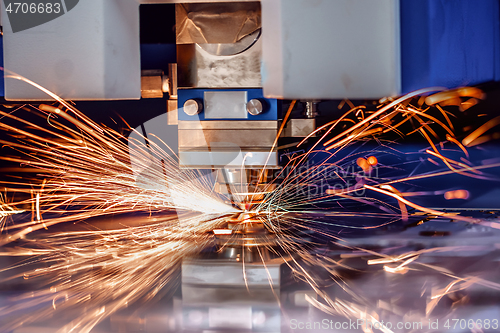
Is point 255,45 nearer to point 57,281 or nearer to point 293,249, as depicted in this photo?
point 293,249

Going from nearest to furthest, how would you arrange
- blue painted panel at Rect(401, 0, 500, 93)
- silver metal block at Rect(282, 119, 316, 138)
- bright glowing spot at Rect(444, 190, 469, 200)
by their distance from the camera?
1. blue painted panel at Rect(401, 0, 500, 93)
2. silver metal block at Rect(282, 119, 316, 138)
3. bright glowing spot at Rect(444, 190, 469, 200)

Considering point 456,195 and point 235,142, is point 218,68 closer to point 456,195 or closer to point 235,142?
point 235,142

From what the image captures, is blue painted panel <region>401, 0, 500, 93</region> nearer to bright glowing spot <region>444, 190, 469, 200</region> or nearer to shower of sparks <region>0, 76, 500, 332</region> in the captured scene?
shower of sparks <region>0, 76, 500, 332</region>

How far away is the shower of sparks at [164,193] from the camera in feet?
3.13

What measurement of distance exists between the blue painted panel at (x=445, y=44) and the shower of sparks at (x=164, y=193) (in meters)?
0.19

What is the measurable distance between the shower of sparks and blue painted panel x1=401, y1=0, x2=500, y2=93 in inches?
7.6

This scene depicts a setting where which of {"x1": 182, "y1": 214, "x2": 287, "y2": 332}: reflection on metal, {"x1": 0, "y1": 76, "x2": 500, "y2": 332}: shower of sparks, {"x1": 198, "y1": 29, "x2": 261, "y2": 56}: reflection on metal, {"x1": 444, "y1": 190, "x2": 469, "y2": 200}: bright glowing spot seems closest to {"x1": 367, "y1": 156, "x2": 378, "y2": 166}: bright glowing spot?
{"x1": 0, "y1": 76, "x2": 500, "y2": 332}: shower of sparks

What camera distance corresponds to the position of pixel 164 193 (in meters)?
1.31

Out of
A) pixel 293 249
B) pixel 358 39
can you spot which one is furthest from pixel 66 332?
pixel 358 39

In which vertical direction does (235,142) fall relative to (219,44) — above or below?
below

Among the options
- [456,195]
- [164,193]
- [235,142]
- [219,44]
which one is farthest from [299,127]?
[456,195]

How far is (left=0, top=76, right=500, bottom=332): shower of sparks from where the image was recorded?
95 cm

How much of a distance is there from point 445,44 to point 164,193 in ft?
3.55

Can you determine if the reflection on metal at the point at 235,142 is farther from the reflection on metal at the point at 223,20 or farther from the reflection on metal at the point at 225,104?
the reflection on metal at the point at 223,20
